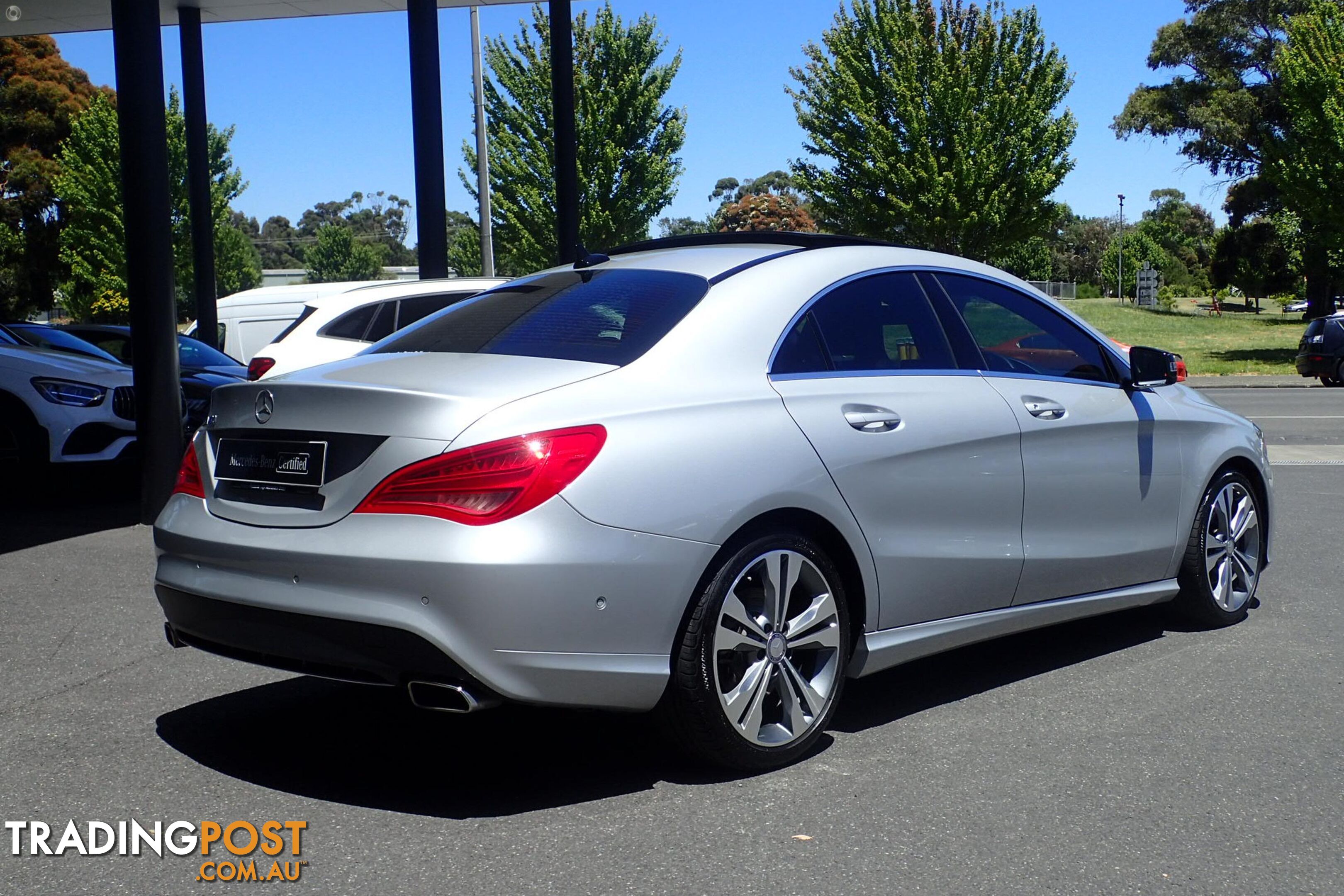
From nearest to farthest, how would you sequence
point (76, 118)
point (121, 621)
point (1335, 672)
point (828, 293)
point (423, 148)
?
1. point (828, 293)
2. point (1335, 672)
3. point (121, 621)
4. point (423, 148)
5. point (76, 118)

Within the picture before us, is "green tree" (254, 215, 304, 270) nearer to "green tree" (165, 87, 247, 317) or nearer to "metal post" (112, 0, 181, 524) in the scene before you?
"green tree" (165, 87, 247, 317)

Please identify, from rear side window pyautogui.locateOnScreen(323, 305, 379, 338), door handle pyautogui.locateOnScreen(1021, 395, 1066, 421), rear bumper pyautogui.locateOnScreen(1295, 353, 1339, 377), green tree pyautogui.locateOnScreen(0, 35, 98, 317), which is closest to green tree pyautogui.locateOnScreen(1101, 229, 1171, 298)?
green tree pyautogui.locateOnScreen(0, 35, 98, 317)

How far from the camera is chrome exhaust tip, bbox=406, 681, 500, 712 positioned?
11.8 feet

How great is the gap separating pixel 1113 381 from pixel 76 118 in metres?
53.0

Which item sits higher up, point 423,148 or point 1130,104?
point 1130,104

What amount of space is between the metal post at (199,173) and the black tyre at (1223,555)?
14.6 meters

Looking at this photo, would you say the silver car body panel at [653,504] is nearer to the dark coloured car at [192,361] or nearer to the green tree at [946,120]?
the dark coloured car at [192,361]

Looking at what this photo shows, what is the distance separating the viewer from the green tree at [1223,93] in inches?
1944

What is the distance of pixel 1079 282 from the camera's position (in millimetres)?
121125

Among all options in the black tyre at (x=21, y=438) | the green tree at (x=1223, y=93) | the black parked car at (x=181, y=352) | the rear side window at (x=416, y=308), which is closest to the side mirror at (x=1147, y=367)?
the rear side window at (x=416, y=308)

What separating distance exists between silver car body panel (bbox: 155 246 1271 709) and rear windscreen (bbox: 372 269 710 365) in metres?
0.07

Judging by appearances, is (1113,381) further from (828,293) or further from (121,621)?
(121,621)

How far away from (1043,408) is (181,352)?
11.2 metres

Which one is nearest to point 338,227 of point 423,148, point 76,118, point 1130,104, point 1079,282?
point 1079,282
